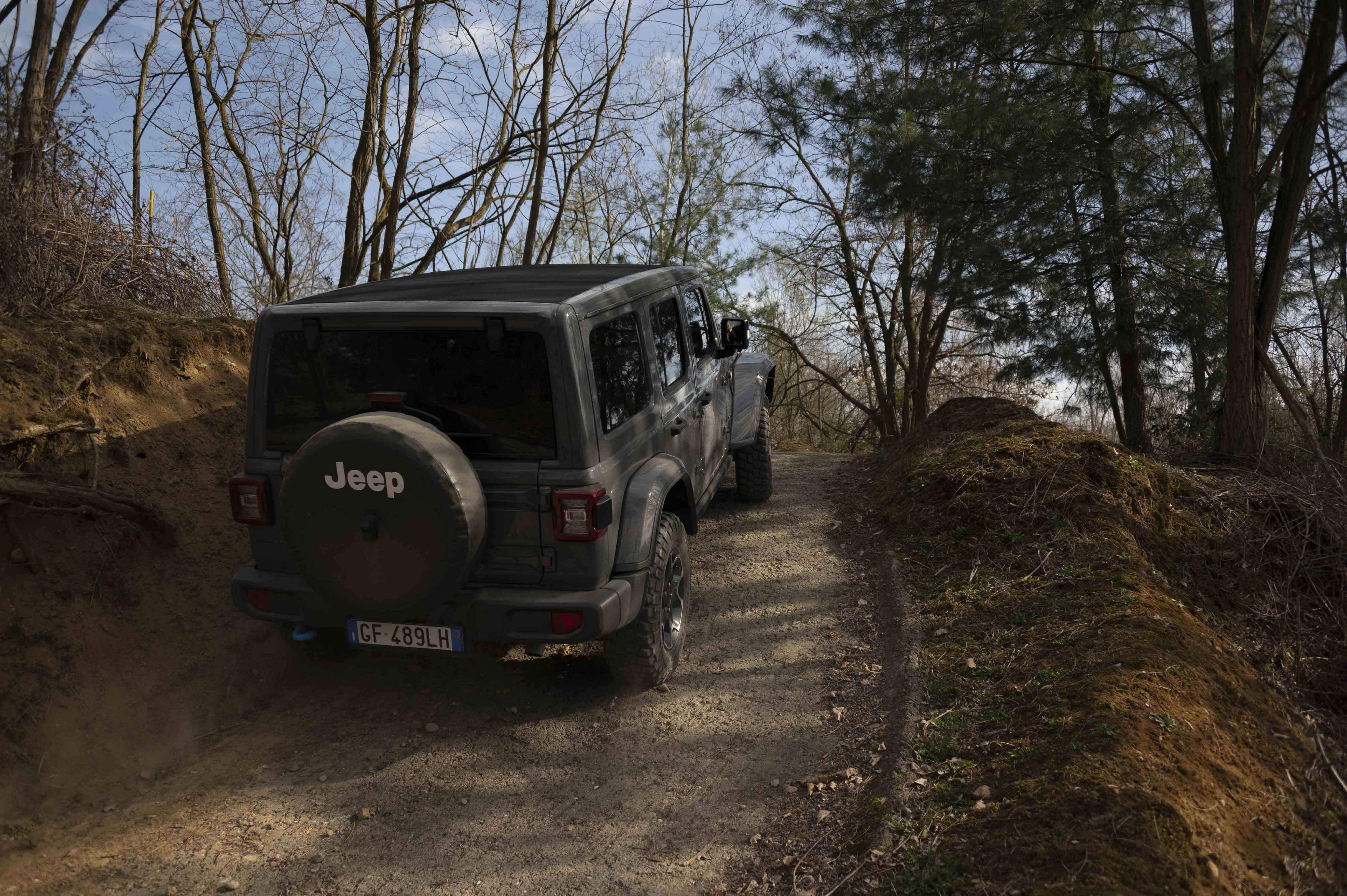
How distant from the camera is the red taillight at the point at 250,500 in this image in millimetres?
4012

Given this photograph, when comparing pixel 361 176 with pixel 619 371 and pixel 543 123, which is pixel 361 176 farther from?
pixel 619 371

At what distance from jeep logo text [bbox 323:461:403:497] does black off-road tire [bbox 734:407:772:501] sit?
4011mm

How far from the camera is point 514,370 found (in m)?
3.81

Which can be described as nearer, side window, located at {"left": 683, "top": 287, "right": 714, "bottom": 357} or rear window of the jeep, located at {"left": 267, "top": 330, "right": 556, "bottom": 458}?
rear window of the jeep, located at {"left": 267, "top": 330, "right": 556, "bottom": 458}

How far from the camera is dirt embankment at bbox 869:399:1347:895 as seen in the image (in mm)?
2910

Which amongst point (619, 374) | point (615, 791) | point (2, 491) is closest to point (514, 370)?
point (619, 374)

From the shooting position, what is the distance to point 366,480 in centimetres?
359

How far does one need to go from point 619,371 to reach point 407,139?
279 inches

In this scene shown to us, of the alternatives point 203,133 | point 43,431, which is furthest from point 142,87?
point 43,431

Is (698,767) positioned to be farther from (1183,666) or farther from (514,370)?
(1183,666)

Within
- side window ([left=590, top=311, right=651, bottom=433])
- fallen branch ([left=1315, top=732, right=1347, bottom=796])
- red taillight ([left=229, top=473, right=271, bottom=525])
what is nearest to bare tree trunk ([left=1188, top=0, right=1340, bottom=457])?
fallen branch ([left=1315, top=732, right=1347, bottom=796])

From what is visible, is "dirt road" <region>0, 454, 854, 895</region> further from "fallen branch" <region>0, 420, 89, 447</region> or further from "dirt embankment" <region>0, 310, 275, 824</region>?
"fallen branch" <region>0, 420, 89, 447</region>

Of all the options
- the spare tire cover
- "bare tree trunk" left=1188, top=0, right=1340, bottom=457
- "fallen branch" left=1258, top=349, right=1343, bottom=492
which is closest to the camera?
the spare tire cover

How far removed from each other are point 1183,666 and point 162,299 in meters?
8.03
